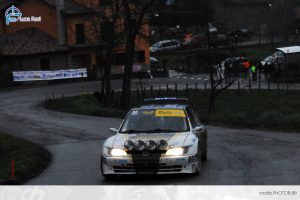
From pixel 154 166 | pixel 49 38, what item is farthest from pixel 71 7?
pixel 154 166

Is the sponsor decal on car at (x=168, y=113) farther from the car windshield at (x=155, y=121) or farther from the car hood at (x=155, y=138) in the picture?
the car hood at (x=155, y=138)

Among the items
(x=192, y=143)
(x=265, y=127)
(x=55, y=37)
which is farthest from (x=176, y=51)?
(x=192, y=143)

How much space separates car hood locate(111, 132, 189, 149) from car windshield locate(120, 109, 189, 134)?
0.95ft

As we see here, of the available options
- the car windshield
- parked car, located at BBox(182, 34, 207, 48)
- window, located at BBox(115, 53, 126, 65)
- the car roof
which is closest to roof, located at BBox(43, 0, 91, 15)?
window, located at BBox(115, 53, 126, 65)

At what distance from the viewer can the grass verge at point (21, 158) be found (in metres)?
14.1

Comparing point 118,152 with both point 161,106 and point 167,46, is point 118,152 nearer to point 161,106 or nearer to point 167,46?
point 161,106

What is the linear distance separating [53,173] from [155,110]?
283cm

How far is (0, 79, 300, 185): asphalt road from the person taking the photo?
41.2 ft

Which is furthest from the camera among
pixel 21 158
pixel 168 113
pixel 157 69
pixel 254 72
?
pixel 157 69

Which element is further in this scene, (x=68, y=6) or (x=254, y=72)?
(x=68, y=6)

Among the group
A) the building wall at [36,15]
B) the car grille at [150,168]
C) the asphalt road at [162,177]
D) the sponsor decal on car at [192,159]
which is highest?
the building wall at [36,15]

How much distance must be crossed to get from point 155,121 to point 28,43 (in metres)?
43.4

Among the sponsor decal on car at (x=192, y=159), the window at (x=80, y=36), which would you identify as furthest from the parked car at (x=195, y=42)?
the sponsor decal on car at (x=192, y=159)

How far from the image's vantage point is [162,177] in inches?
499
